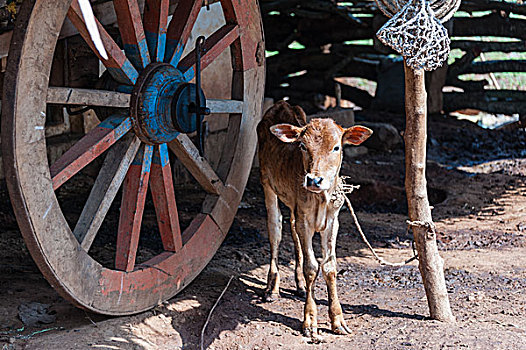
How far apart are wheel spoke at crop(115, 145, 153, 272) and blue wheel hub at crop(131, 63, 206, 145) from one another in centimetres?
14

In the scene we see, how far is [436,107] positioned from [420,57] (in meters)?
9.36

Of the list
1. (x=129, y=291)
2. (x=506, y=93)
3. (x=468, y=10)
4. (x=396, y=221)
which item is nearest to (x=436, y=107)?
(x=506, y=93)

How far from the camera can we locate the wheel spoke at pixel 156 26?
4.02 meters

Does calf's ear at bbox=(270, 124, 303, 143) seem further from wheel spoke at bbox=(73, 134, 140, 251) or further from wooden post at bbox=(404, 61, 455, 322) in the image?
wheel spoke at bbox=(73, 134, 140, 251)

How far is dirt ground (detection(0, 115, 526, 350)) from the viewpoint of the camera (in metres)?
3.87

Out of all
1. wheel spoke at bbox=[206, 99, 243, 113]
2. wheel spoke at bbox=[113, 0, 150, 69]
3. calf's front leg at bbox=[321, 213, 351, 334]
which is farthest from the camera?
wheel spoke at bbox=[206, 99, 243, 113]

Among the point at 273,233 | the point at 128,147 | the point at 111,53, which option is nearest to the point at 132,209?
the point at 128,147

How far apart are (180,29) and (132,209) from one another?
4.27ft

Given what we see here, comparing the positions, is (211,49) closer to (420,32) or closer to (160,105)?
(160,105)

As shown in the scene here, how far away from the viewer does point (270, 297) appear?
4820 mm

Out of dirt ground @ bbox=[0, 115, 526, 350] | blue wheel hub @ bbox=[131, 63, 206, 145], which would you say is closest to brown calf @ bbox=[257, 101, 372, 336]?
dirt ground @ bbox=[0, 115, 526, 350]

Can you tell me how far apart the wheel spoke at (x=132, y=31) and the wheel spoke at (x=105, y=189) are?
50 centimetres

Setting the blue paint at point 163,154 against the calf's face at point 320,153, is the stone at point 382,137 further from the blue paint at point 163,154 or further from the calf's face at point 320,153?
the blue paint at point 163,154

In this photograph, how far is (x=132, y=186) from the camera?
3.94 meters
